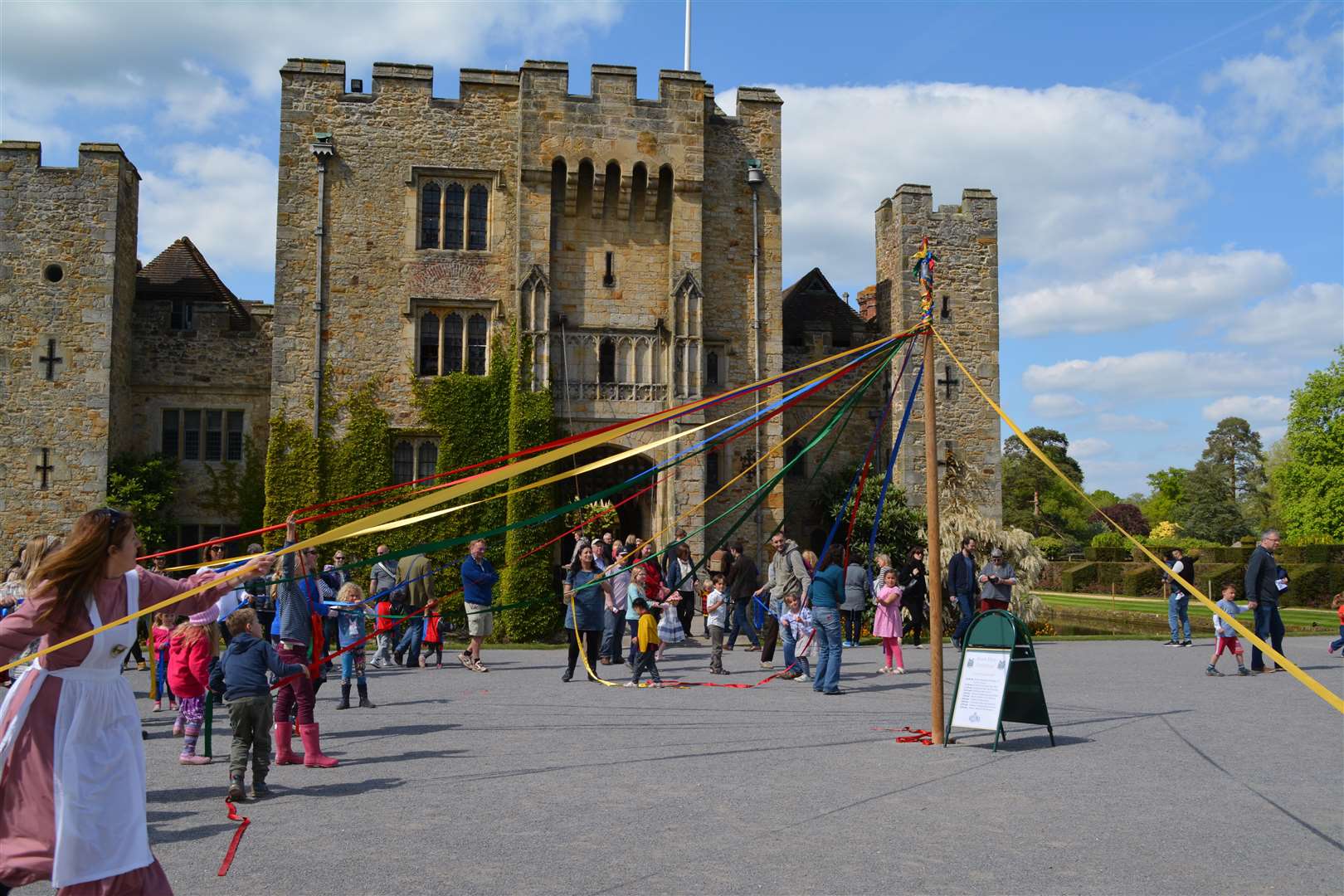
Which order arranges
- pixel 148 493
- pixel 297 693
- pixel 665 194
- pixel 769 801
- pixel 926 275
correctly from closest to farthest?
pixel 769 801 → pixel 297 693 → pixel 926 275 → pixel 148 493 → pixel 665 194

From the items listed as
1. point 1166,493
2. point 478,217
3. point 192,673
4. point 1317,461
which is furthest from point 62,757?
point 1166,493

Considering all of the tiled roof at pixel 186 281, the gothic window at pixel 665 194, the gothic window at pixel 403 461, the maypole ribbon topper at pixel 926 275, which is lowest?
the gothic window at pixel 403 461

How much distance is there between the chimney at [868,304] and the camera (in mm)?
37188

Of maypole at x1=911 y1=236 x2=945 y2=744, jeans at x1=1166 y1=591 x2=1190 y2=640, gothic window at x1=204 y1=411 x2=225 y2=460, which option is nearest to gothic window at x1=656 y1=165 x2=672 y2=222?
gothic window at x1=204 y1=411 x2=225 y2=460

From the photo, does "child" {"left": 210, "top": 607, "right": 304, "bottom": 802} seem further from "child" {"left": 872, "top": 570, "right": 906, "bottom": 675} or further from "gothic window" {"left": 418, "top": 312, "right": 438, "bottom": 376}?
"gothic window" {"left": 418, "top": 312, "right": 438, "bottom": 376}

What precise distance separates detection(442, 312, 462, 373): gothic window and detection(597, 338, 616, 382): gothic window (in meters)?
3.66

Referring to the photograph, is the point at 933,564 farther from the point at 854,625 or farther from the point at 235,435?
the point at 235,435

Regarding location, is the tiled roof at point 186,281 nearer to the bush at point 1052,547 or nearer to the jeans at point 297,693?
the jeans at point 297,693

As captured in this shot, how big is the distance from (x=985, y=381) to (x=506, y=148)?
1507 cm

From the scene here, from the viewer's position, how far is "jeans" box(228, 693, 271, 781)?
27.4ft

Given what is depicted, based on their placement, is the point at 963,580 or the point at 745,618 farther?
the point at 745,618

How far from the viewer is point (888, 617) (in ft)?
55.2

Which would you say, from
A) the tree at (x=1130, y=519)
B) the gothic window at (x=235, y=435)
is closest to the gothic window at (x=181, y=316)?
the gothic window at (x=235, y=435)

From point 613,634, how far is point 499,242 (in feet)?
45.8
